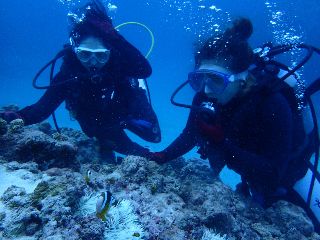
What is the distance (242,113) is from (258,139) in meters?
0.54

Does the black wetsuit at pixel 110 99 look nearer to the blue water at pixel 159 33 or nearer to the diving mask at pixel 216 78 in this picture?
the blue water at pixel 159 33

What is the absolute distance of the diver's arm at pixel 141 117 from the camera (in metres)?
6.80

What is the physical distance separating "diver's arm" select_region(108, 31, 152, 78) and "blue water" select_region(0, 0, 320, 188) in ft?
3.89

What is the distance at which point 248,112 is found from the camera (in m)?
4.61

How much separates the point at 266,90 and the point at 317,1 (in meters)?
19.4

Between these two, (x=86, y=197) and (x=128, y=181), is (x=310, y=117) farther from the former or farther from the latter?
(x=86, y=197)

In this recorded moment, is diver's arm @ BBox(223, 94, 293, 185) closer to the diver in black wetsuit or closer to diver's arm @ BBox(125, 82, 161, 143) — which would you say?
the diver in black wetsuit

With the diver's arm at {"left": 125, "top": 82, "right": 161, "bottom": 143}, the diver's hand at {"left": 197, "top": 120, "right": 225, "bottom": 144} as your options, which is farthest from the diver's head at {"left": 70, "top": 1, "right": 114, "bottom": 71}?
the diver's hand at {"left": 197, "top": 120, "right": 225, "bottom": 144}

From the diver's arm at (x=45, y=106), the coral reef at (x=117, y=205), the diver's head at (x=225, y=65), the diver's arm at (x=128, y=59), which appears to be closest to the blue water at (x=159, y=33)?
the diver's head at (x=225, y=65)

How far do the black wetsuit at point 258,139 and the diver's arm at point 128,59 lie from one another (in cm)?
222

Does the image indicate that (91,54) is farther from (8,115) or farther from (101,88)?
(8,115)

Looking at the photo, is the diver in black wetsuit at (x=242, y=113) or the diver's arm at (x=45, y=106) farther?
the diver's arm at (x=45, y=106)

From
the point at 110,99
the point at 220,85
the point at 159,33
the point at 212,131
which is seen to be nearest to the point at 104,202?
the point at 212,131

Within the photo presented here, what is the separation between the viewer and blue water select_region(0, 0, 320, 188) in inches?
862
